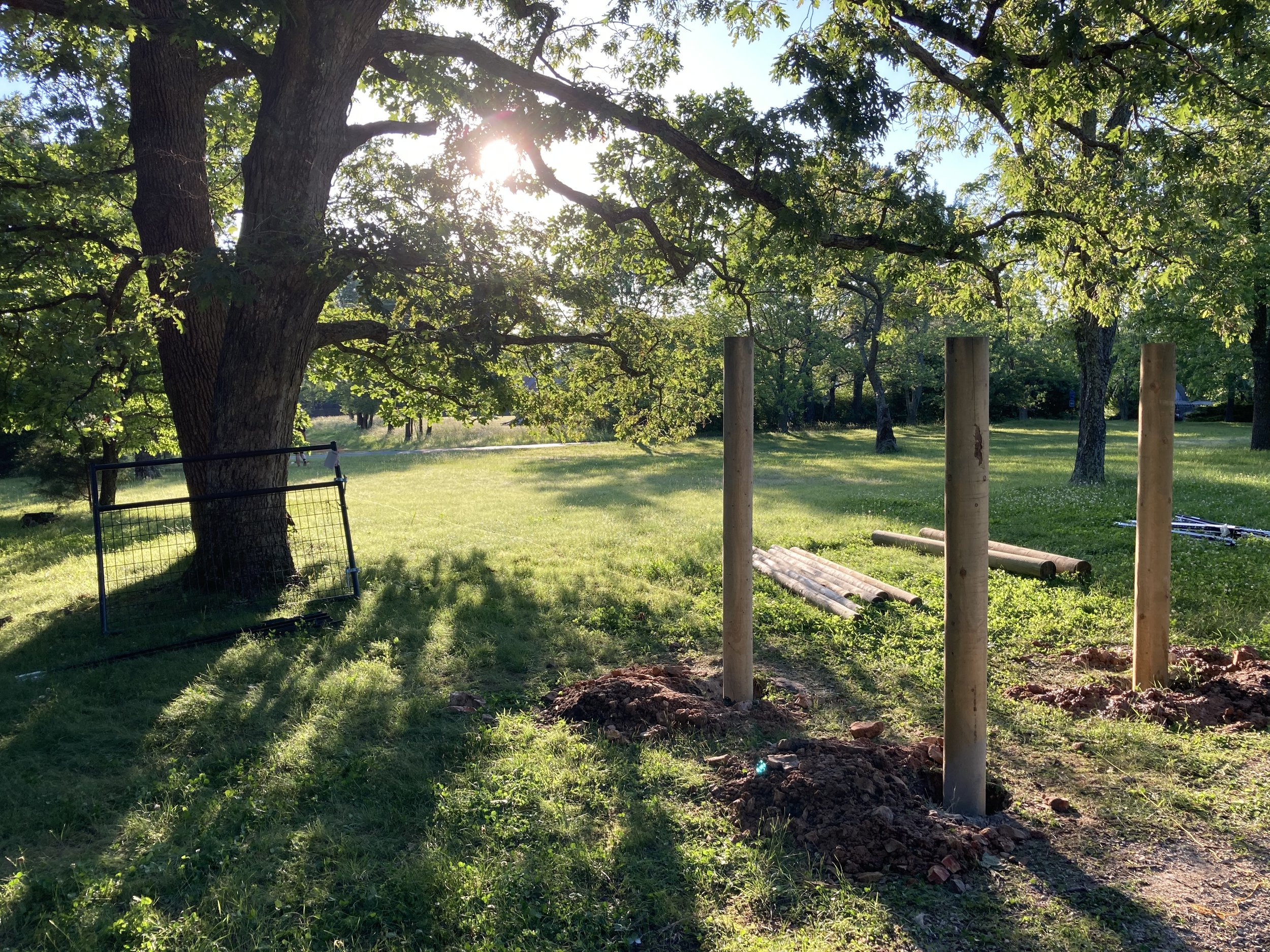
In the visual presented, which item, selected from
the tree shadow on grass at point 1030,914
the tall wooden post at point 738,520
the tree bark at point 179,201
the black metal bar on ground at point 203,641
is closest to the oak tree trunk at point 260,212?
the tree bark at point 179,201

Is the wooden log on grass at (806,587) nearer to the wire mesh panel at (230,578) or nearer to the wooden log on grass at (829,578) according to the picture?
the wooden log on grass at (829,578)

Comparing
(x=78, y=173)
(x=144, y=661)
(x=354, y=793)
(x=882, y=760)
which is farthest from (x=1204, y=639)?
(x=78, y=173)

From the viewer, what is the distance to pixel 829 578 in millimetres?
8914

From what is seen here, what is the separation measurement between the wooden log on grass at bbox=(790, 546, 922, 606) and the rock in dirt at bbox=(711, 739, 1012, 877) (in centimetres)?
380

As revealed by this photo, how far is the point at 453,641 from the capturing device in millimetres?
7227

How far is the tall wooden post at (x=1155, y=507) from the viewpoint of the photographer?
5.23 m

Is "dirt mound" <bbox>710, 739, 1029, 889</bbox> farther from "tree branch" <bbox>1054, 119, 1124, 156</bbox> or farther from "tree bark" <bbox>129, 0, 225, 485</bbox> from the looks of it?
"tree branch" <bbox>1054, 119, 1124, 156</bbox>

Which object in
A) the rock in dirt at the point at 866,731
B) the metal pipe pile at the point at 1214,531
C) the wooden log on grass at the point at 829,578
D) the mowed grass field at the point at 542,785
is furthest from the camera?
the metal pipe pile at the point at 1214,531

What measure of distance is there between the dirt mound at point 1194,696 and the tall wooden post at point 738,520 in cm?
203

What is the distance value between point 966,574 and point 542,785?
2512 millimetres

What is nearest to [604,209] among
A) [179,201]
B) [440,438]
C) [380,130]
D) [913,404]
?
[380,130]

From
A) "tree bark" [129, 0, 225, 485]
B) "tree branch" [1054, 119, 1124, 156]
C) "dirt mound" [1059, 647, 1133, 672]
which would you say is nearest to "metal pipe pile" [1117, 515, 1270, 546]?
"dirt mound" [1059, 647, 1133, 672]

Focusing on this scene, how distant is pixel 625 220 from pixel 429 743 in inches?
306

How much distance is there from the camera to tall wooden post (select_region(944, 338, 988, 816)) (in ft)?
12.3
